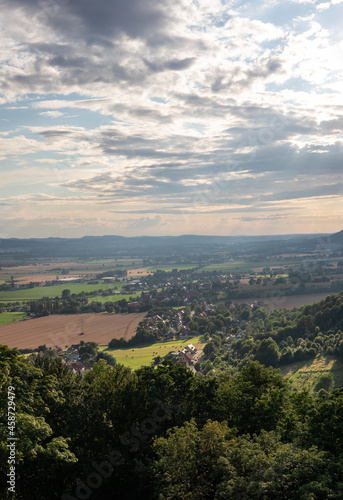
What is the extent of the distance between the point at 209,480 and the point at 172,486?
1594mm

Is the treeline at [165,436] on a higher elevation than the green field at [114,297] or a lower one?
higher

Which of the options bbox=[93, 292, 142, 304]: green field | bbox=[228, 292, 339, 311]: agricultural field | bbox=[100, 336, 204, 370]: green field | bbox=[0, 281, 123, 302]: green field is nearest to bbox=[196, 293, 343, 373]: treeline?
bbox=[100, 336, 204, 370]: green field

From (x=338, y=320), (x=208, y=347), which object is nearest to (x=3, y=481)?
(x=208, y=347)

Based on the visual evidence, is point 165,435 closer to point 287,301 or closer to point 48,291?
point 287,301

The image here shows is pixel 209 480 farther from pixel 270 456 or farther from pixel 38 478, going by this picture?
pixel 38 478

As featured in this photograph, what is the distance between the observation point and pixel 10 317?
102 m

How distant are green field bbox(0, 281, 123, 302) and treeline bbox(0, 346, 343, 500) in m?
121

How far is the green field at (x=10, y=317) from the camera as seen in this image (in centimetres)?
9579

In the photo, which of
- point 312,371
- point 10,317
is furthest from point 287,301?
point 10,317

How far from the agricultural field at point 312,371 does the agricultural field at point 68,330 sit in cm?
3805

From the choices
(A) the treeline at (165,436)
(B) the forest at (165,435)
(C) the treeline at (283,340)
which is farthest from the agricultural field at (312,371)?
(B) the forest at (165,435)

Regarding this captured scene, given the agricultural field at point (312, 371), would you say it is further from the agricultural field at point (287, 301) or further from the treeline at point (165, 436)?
the agricultural field at point (287, 301)

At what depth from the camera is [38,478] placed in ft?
59.9

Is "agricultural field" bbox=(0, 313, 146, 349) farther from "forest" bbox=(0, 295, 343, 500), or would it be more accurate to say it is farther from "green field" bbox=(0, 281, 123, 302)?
"forest" bbox=(0, 295, 343, 500)
